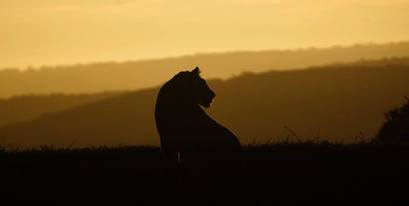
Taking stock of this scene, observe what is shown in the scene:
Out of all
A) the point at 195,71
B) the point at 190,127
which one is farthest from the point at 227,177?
the point at 195,71

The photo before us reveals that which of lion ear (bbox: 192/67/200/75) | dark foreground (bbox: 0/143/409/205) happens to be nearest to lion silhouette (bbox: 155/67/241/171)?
lion ear (bbox: 192/67/200/75)

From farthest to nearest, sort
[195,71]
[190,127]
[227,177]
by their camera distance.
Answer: [195,71] < [190,127] < [227,177]

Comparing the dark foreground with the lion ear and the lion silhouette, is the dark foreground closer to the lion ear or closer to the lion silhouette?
the lion silhouette

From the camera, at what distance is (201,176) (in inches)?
492

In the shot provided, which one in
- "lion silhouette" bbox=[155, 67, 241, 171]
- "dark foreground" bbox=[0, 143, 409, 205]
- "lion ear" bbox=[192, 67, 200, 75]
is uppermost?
"lion ear" bbox=[192, 67, 200, 75]

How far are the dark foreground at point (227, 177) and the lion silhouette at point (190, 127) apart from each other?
1.28 ft

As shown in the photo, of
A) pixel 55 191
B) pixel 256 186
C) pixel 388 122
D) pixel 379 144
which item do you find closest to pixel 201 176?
pixel 256 186

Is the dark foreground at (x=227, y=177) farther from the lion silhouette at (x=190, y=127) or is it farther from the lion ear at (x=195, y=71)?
the lion ear at (x=195, y=71)

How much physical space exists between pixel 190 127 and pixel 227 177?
3.51 meters

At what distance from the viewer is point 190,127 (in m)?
15.7

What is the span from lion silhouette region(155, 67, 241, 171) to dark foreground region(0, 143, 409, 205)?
15.3 inches

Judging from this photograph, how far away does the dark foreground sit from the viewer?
10773mm

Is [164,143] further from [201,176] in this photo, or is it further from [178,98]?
[201,176]

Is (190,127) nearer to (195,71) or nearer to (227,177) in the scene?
(195,71)
